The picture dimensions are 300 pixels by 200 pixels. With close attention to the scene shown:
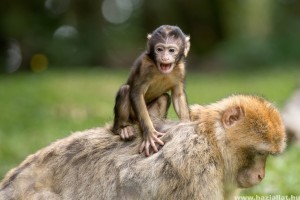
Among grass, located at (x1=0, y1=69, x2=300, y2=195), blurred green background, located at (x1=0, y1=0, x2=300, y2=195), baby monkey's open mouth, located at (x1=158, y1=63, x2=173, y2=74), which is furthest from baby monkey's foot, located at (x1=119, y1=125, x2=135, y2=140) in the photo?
blurred green background, located at (x1=0, y1=0, x2=300, y2=195)

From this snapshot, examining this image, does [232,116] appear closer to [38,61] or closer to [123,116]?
[123,116]

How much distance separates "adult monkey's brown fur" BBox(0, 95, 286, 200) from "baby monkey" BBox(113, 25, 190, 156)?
0.95 feet

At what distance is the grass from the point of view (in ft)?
34.4

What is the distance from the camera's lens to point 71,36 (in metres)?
28.2

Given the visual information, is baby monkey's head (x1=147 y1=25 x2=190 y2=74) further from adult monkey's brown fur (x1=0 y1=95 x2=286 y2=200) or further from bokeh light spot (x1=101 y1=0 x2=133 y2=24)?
bokeh light spot (x1=101 y1=0 x2=133 y2=24)

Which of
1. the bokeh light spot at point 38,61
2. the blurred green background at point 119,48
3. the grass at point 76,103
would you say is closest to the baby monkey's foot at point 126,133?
the grass at point 76,103

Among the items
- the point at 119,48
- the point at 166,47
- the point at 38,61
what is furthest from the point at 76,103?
the point at 119,48

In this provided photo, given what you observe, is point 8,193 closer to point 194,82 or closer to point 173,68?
point 173,68

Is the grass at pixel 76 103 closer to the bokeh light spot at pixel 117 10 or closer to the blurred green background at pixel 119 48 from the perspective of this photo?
the blurred green background at pixel 119 48

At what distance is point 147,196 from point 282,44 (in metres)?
23.3

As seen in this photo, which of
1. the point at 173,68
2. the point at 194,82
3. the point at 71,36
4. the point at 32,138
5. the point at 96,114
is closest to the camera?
the point at 173,68

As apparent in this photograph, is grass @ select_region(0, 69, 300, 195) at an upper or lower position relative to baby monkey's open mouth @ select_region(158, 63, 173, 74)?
upper

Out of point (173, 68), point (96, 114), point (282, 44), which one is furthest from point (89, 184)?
point (282, 44)

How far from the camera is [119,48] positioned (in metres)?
28.9
